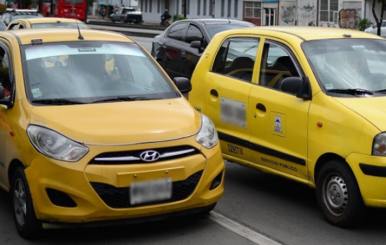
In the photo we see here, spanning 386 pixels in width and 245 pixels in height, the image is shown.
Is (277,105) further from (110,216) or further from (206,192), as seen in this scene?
(110,216)

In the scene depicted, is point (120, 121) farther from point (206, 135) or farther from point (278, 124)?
point (278, 124)

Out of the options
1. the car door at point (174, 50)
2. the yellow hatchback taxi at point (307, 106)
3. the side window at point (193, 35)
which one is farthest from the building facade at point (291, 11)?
the yellow hatchback taxi at point (307, 106)

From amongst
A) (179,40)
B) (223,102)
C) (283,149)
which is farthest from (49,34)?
(179,40)

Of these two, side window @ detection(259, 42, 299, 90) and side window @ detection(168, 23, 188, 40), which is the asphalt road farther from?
side window @ detection(168, 23, 188, 40)

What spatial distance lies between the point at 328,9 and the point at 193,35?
4367 cm

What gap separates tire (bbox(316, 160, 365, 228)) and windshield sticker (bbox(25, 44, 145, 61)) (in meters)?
Answer: 2.19

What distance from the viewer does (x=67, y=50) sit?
697 cm

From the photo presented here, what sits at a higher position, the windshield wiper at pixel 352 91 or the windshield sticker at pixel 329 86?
the windshield sticker at pixel 329 86

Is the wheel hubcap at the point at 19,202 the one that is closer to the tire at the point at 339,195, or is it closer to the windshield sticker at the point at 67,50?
the windshield sticker at the point at 67,50

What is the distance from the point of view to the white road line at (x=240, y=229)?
236 inches

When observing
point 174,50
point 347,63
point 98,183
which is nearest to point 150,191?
point 98,183

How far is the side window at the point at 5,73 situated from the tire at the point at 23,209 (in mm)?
1004

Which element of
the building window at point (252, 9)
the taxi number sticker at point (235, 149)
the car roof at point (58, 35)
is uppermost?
the car roof at point (58, 35)

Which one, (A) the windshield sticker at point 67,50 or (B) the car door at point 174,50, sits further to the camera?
(B) the car door at point 174,50
